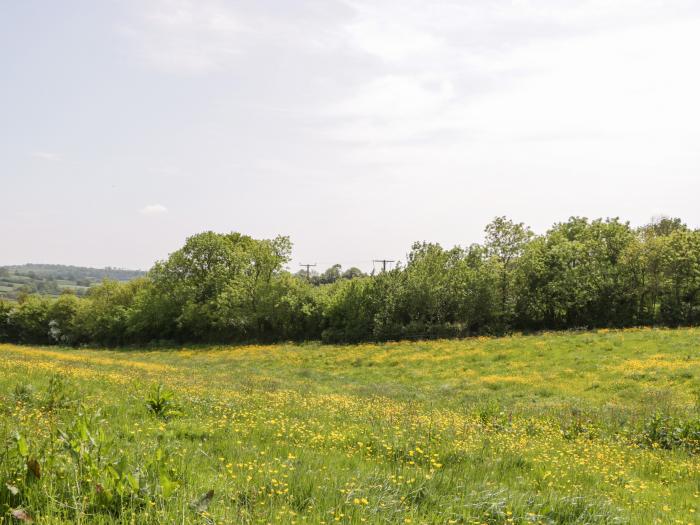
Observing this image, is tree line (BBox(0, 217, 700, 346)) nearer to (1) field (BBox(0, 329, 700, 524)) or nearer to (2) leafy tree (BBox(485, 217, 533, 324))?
(2) leafy tree (BBox(485, 217, 533, 324))

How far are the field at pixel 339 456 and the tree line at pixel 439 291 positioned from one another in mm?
29756

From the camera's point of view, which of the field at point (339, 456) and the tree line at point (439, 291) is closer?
the field at point (339, 456)

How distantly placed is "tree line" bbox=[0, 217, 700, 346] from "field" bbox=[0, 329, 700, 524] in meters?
29.8

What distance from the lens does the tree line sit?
48.3 metres

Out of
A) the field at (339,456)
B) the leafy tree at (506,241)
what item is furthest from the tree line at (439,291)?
the field at (339,456)

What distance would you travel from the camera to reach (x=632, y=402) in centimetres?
1770

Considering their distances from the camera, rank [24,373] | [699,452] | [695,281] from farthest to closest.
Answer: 1. [695,281]
2. [24,373]
3. [699,452]

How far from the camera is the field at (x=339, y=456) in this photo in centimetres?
436

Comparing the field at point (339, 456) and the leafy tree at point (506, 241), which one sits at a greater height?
the leafy tree at point (506, 241)

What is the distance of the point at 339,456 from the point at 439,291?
139ft

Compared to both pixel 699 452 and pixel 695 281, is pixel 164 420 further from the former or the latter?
pixel 695 281

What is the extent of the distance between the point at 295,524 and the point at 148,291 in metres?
64.9

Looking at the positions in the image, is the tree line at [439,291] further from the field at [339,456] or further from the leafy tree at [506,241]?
the field at [339,456]

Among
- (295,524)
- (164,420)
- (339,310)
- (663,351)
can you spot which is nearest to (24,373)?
(164,420)
